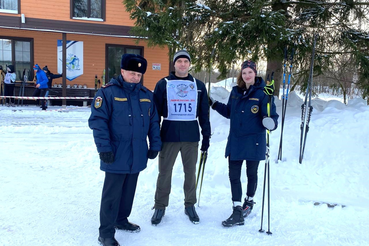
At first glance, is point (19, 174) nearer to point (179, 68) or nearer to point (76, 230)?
point (76, 230)

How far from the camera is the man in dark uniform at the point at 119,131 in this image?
270 centimetres

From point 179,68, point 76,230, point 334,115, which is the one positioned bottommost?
point 76,230

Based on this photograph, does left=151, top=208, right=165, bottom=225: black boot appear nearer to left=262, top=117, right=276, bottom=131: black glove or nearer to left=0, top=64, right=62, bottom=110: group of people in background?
left=262, top=117, right=276, bottom=131: black glove

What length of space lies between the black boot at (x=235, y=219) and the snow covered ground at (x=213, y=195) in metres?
0.09

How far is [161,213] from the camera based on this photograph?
3447 millimetres

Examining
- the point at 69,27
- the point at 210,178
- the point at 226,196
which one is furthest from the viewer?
the point at 69,27

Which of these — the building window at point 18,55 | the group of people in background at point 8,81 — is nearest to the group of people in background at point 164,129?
the group of people in background at point 8,81

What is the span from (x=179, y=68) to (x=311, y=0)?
5410 millimetres

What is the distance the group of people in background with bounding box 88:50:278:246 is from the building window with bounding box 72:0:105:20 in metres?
11.1

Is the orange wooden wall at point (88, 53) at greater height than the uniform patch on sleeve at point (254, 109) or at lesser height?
greater

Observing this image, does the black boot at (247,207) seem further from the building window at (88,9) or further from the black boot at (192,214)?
the building window at (88,9)

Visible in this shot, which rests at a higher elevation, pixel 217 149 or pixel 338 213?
pixel 217 149

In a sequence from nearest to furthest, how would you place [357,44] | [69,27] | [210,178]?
[210,178]
[357,44]
[69,27]

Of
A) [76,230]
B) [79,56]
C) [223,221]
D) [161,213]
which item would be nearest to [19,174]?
[76,230]
